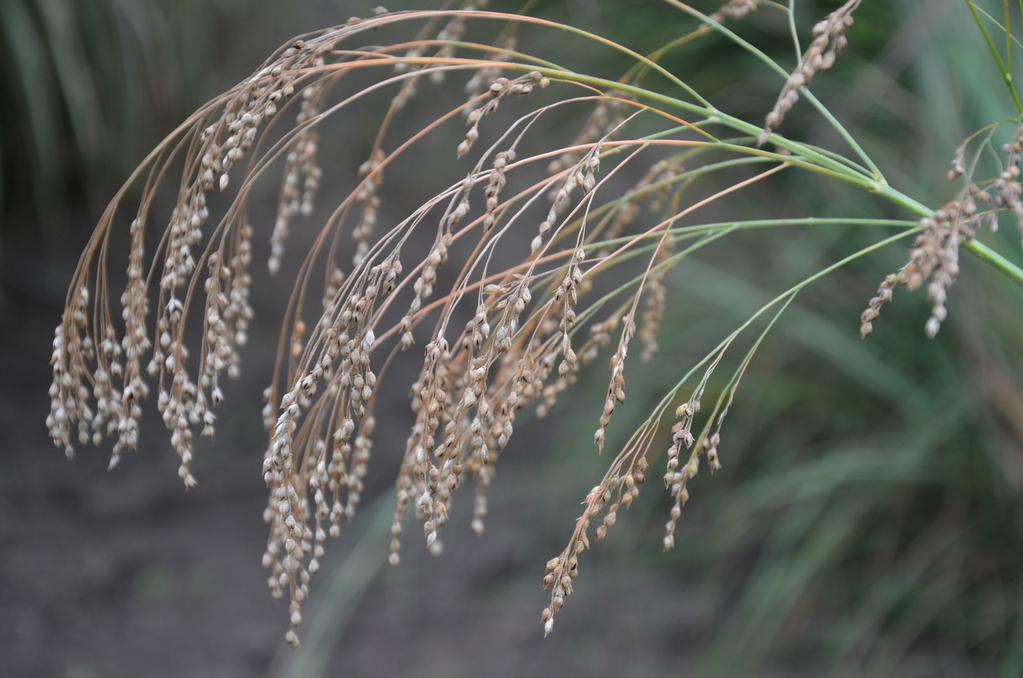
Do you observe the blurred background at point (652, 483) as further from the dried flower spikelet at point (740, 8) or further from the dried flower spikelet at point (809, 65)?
the dried flower spikelet at point (809, 65)

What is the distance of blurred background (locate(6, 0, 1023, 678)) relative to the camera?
2.12 metres

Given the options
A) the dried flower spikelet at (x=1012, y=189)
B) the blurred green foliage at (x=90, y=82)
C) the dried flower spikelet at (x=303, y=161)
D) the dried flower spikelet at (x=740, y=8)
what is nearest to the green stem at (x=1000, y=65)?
the dried flower spikelet at (x=1012, y=189)

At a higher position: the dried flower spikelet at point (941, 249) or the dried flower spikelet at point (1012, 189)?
the dried flower spikelet at point (1012, 189)

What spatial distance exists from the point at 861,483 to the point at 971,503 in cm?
25

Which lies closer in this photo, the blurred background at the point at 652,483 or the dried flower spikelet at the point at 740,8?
the dried flower spikelet at the point at 740,8

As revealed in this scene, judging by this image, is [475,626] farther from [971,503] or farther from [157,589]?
[971,503]

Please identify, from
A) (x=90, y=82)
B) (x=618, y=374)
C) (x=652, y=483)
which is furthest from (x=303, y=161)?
(x=90, y=82)

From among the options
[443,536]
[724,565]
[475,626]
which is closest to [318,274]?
[443,536]

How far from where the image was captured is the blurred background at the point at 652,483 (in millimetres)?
2125

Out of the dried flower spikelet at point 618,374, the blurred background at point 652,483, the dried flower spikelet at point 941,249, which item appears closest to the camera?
the dried flower spikelet at point 941,249

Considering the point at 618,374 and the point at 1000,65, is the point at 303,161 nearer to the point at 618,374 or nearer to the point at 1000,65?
the point at 618,374

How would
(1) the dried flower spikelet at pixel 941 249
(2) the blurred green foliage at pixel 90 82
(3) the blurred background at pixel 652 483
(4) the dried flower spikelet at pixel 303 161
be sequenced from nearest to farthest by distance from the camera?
(1) the dried flower spikelet at pixel 941 249
(4) the dried flower spikelet at pixel 303 161
(3) the blurred background at pixel 652 483
(2) the blurred green foliage at pixel 90 82

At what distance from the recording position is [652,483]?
97.0 inches

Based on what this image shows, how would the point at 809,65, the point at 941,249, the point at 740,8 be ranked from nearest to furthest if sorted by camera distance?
the point at 941,249
the point at 809,65
the point at 740,8
